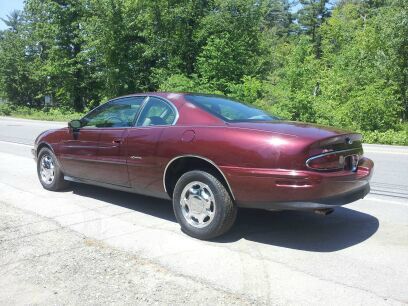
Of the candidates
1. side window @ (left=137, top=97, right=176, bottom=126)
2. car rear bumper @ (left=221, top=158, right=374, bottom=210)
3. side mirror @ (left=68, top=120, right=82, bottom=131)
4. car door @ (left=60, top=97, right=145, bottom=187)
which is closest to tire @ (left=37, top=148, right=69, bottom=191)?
car door @ (left=60, top=97, right=145, bottom=187)

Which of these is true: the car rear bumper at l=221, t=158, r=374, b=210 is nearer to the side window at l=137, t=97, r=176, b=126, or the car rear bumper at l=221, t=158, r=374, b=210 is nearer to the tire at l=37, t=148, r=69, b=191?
the side window at l=137, t=97, r=176, b=126

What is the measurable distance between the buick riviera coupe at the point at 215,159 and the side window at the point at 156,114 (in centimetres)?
1

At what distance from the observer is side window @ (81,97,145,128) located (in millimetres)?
5797

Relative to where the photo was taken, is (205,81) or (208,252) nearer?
(208,252)

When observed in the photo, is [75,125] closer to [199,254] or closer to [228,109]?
[228,109]

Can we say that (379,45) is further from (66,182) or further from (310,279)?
(310,279)

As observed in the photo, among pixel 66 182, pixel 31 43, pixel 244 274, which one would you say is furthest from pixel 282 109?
pixel 31 43

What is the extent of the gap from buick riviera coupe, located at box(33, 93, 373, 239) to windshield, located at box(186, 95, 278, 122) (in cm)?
2

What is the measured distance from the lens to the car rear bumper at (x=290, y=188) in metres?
4.16

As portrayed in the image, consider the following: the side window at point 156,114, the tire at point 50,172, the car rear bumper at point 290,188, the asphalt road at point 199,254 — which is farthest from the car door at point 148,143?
the tire at point 50,172

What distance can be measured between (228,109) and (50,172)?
3409 mm

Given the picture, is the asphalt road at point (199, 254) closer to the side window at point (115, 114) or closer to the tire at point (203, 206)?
the tire at point (203, 206)

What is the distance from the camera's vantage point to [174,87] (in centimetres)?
2467

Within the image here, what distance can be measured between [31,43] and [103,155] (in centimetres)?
4816
